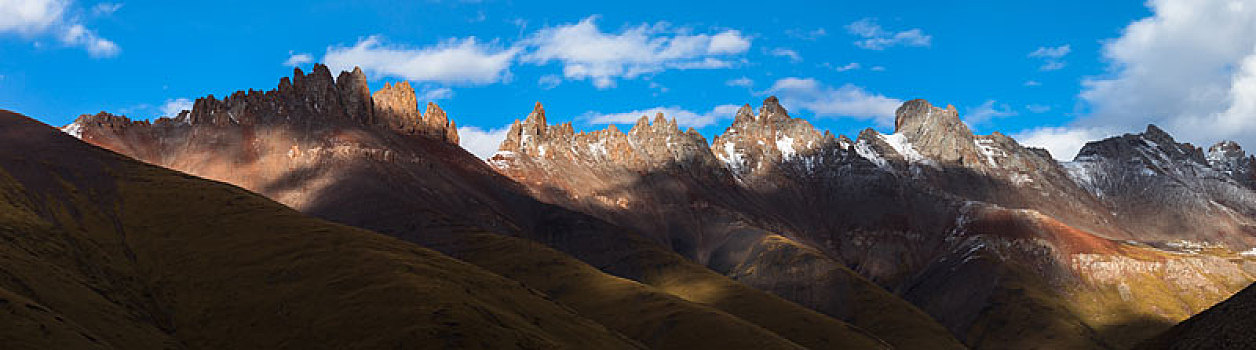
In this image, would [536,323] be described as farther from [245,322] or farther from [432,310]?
[245,322]

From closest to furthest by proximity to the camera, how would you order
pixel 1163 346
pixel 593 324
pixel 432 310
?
pixel 1163 346 → pixel 432 310 → pixel 593 324

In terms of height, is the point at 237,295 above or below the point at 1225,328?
below

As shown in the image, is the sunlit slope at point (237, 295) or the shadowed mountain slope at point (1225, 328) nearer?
the shadowed mountain slope at point (1225, 328)

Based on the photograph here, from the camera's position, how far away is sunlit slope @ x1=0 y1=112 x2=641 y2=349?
14325 cm

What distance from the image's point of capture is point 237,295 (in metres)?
169

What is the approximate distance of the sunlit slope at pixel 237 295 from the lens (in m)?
143

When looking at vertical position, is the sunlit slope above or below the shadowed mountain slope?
below

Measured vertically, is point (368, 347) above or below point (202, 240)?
below

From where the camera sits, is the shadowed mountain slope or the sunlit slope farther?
the sunlit slope

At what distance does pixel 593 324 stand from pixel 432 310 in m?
46.9

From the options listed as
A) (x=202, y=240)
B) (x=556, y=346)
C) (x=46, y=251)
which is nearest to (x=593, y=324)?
(x=556, y=346)

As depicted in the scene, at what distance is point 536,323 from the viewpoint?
177250 mm

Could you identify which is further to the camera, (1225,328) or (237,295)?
(237,295)

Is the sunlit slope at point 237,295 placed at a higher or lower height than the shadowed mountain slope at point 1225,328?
lower
